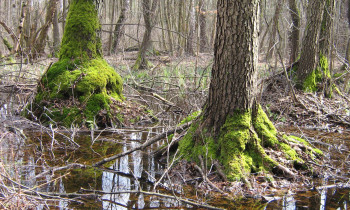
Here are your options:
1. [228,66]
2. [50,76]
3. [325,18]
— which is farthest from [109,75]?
[325,18]

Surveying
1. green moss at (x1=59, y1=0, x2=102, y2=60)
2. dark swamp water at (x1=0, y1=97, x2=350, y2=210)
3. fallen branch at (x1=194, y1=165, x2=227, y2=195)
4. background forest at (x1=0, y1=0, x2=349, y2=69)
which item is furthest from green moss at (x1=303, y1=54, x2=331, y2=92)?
fallen branch at (x1=194, y1=165, x2=227, y2=195)

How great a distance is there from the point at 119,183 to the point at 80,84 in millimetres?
3537

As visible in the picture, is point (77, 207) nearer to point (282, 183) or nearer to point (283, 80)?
point (282, 183)

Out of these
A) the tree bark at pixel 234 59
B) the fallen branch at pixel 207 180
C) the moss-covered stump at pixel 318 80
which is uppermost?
the tree bark at pixel 234 59

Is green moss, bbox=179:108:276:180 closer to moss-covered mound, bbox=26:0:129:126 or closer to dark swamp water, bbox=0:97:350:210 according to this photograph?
dark swamp water, bbox=0:97:350:210

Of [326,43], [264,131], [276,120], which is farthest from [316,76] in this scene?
[264,131]

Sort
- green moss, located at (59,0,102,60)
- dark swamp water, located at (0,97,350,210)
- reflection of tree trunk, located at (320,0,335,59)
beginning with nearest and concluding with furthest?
dark swamp water, located at (0,97,350,210) → green moss, located at (59,0,102,60) → reflection of tree trunk, located at (320,0,335,59)

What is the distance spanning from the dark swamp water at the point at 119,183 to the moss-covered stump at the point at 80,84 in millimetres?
1152

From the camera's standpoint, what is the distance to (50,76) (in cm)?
731

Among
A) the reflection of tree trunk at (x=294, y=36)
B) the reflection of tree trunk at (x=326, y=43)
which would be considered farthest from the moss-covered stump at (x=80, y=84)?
the reflection of tree trunk at (x=294, y=36)

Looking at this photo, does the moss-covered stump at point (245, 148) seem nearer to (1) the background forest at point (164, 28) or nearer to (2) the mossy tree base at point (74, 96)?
(1) the background forest at point (164, 28)

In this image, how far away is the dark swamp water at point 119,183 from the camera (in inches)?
142

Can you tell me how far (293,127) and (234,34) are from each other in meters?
4.21

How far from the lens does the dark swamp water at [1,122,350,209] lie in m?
3.62
